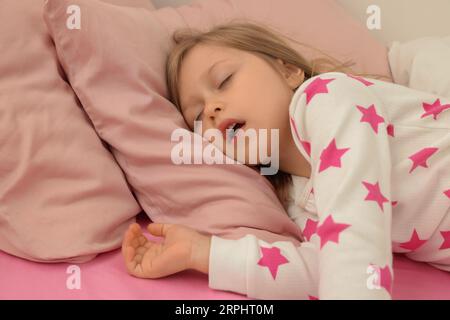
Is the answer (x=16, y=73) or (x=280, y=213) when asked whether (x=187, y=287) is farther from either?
(x=16, y=73)

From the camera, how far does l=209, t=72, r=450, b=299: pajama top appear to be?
0.69 metres

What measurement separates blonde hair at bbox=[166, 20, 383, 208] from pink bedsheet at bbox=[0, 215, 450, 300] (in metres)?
0.27

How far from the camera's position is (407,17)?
4.40 ft

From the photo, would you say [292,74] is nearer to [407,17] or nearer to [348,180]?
[348,180]

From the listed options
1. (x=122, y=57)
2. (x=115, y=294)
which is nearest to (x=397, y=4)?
(x=122, y=57)

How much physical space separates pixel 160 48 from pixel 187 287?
472mm

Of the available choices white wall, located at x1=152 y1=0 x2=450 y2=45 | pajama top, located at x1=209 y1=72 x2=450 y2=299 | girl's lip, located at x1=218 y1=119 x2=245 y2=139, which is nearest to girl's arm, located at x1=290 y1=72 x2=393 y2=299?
pajama top, located at x1=209 y1=72 x2=450 y2=299

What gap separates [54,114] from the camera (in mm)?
888

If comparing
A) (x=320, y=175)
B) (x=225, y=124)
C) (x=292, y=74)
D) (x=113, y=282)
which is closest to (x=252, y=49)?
(x=292, y=74)

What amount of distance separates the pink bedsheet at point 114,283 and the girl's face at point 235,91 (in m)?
0.26

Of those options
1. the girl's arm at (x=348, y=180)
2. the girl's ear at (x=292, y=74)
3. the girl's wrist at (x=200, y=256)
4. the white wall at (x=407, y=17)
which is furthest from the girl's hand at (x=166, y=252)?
the white wall at (x=407, y=17)

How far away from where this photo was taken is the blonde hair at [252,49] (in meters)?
1.02

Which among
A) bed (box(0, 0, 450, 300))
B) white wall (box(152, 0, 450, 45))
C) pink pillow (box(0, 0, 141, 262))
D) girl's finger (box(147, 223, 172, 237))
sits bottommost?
bed (box(0, 0, 450, 300))

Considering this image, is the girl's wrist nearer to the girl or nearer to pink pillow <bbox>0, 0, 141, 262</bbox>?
the girl
